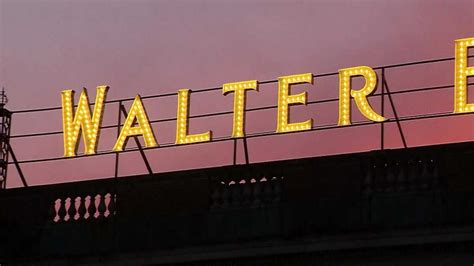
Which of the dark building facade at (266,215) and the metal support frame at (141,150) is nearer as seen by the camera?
the dark building facade at (266,215)

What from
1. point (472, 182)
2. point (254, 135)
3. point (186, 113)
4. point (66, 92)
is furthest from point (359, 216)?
point (66, 92)

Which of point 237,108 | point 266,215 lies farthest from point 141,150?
point 266,215

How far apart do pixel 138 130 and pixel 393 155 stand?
26.8 ft

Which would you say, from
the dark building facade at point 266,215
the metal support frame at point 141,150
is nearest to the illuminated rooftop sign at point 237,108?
the metal support frame at point 141,150

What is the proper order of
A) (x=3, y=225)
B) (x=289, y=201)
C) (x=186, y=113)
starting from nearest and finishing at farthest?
(x=289, y=201) < (x=3, y=225) < (x=186, y=113)

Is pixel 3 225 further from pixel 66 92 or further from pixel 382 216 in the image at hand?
pixel 382 216

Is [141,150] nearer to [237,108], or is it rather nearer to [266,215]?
[237,108]

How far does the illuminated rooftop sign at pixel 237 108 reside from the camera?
1448 inches

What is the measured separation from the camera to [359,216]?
32.5 metres

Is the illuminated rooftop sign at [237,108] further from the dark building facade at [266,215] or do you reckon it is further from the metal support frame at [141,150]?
the dark building facade at [266,215]

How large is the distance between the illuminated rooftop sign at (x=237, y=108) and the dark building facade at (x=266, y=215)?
286 cm

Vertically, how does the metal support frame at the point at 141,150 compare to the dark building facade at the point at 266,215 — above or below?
above

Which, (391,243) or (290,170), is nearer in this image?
(391,243)

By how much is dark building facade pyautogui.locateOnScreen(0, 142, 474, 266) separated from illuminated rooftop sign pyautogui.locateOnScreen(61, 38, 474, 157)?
286cm
